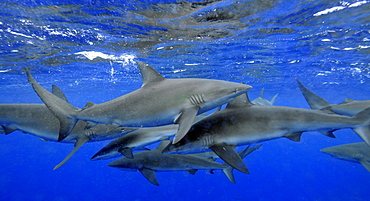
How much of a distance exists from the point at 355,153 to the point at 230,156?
5.37 metres

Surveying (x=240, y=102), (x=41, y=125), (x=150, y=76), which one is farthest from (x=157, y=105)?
(x=41, y=125)

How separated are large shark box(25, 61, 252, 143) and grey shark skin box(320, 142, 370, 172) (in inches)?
211

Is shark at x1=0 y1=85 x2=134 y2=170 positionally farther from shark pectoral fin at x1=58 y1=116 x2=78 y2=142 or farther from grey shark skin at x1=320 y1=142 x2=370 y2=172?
grey shark skin at x1=320 y1=142 x2=370 y2=172

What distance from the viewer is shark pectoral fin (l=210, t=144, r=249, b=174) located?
9.40ft

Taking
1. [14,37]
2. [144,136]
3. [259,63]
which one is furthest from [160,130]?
[259,63]

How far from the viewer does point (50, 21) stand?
8727 millimetres

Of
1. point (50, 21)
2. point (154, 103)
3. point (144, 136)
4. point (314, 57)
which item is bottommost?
point (314, 57)

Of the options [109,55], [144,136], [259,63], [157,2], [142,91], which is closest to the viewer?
[142,91]

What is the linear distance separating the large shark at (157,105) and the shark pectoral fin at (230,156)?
648 millimetres

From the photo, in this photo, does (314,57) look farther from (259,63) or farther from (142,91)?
(142,91)

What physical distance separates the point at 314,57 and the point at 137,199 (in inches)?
637

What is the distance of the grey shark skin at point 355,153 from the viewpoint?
5871 mm

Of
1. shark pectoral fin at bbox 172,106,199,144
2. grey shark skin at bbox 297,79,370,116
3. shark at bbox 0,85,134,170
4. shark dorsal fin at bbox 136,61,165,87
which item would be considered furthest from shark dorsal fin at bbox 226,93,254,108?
shark at bbox 0,85,134,170

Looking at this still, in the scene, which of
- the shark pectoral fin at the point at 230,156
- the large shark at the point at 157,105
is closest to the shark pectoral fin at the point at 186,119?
the large shark at the point at 157,105
